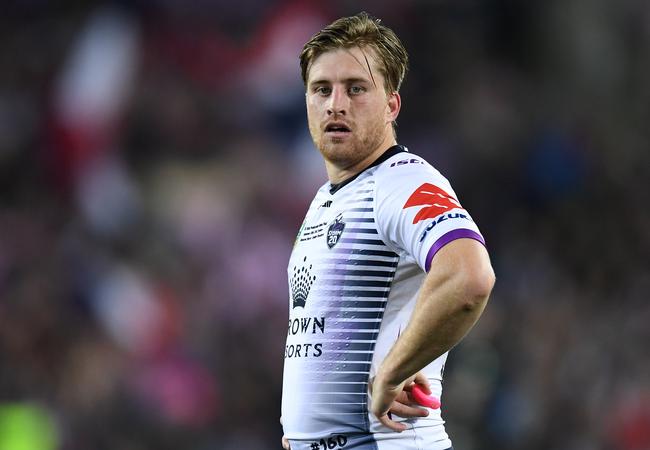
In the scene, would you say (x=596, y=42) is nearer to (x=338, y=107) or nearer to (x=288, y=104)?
(x=288, y=104)

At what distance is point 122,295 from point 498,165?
4.38 metres

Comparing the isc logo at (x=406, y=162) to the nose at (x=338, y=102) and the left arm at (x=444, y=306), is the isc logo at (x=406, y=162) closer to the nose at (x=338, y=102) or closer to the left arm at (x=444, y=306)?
the nose at (x=338, y=102)

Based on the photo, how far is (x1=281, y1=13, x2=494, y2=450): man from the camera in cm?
346

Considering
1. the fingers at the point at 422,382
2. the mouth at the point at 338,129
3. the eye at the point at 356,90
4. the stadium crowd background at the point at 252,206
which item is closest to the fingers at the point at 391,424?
the fingers at the point at 422,382

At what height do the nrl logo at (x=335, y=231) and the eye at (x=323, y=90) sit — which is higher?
the eye at (x=323, y=90)

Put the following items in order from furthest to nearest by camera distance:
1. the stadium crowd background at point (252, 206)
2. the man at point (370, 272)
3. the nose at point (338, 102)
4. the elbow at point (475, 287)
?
the stadium crowd background at point (252, 206), the nose at point (338, 102), the man at point (370, 272), the elbow at point (475, 287)

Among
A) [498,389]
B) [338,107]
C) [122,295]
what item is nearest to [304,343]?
[338,107]

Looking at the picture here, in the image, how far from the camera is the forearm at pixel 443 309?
337cm

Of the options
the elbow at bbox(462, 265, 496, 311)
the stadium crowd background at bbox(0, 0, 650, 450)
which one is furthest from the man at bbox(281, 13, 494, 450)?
the stadium crowd background at bbox(0, 0, 650, 450)

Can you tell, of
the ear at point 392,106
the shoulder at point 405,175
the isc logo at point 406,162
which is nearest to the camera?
the shoulder at point 405,175

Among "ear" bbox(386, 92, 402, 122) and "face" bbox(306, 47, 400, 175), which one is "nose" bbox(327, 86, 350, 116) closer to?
"face" bbox(306, 47, 400, 175)

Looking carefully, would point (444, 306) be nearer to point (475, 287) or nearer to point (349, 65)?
point (475, 287)

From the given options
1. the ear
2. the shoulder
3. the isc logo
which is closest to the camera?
the shoulder

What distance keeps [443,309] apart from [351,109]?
3.15 ft
